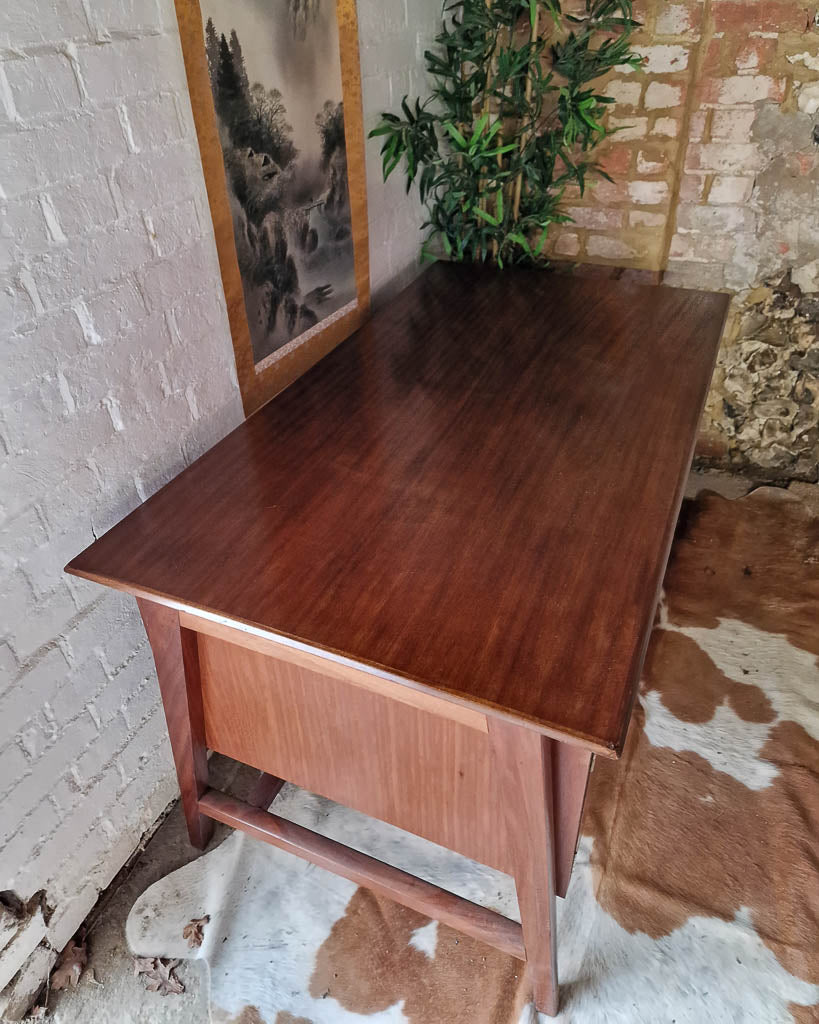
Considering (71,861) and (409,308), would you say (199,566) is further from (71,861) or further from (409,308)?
(409,308)

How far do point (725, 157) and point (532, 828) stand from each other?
1.95 m

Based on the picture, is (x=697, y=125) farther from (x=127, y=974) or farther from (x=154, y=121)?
(x=127, y=974)

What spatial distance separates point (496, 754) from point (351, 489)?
472 millimetres

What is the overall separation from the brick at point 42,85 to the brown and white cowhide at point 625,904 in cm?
134

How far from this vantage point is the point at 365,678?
93cm

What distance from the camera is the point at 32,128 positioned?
91cm

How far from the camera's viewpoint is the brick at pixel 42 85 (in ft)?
2.89


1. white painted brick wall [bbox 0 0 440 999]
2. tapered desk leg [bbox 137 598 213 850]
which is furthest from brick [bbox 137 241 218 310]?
tapered desk leg [bbox 137 598 213 850]

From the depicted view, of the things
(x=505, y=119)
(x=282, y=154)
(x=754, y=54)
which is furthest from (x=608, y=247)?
(x=282, y=154)

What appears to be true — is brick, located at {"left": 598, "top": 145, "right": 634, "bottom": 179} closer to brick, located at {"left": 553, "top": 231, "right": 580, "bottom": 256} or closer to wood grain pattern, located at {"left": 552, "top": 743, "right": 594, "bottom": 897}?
brick, located at {"left": 553, "top": 231, "right": 580, "bottom": 256}

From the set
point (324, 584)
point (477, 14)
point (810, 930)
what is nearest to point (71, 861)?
point (324, 584)

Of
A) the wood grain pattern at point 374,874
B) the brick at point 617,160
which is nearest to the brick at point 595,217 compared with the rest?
the brick at point 617,160

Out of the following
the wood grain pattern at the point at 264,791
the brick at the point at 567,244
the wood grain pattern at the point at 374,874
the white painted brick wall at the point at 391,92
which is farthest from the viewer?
the brick at the point at 567,244

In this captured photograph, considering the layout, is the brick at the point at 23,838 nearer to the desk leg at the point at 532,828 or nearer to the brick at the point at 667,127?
the desk leg at the point at 532,828
